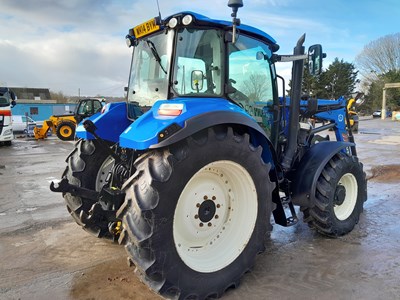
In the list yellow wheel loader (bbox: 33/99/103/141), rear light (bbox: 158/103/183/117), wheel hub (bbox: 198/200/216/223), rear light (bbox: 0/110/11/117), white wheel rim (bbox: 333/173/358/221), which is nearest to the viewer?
rear light (bbox: 158/103/183/117)

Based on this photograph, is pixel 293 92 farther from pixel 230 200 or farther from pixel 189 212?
pixel 189 212

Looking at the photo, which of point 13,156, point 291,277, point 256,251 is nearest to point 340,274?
point 291,277

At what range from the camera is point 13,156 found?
1230 cm

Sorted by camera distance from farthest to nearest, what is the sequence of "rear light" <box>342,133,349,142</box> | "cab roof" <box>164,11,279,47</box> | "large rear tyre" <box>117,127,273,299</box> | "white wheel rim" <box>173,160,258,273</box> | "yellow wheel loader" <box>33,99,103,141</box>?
"yellow wheel loader" <box>33,99,103,141</box>
"rear light" <box>342,133,349,142</box>
"cab roof" <box>164,11,279,47</box>
"white wheel rim" <box>173,160,258,273</box>
"large rear tyre" <box>117,127,273,299</box>

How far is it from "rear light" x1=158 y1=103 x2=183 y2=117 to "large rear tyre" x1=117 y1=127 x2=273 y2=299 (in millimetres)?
248

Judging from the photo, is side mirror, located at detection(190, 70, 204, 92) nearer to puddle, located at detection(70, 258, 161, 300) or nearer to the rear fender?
the rear fender

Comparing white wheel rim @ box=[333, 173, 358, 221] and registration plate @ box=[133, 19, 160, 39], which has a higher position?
registration plate @ box=[133, 19, 160, 39]

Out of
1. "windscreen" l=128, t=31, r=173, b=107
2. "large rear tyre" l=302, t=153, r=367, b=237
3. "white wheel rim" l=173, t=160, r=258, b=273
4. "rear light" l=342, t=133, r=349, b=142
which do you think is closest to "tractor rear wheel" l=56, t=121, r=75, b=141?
"windscreen" l=128, t=31, r=173, b=107

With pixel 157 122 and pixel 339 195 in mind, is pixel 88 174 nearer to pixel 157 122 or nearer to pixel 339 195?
pixel 157 122

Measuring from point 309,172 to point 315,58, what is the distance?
1.33 metres

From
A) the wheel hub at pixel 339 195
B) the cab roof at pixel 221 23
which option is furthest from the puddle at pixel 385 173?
the cab roof at pixel 221 23

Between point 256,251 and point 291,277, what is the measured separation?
47 cm

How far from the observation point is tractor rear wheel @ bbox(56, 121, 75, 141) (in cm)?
1775

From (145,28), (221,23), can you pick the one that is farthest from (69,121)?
(221,23)
